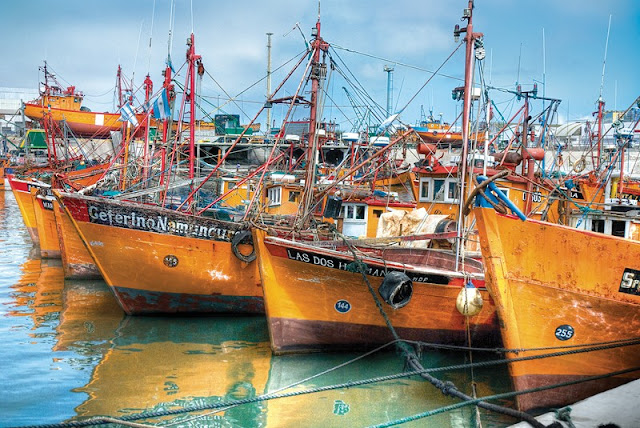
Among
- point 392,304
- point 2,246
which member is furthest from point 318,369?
point 2,246

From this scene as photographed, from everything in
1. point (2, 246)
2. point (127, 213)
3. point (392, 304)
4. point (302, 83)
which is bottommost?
point (2, 246)

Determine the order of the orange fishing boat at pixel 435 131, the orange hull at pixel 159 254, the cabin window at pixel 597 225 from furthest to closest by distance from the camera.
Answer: the orange fishing boat at pixel 435 131 → the orange hull at pixel 159 254 → the cabin window at pixel 597 225

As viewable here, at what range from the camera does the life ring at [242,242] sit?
1355 cm

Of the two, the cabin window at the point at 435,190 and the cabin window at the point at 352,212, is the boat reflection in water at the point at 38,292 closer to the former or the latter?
the cabin window at the point at 352,212

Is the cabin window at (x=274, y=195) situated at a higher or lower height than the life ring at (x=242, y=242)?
higher

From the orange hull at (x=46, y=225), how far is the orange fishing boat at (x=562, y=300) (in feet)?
55.5

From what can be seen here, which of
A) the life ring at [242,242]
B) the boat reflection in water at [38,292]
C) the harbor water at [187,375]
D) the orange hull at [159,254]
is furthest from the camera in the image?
the boat reflection in water at [38,292]

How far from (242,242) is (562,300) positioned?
7204 millimetres

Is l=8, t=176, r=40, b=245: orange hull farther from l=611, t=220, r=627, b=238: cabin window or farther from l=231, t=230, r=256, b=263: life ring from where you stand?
l=611, t=220, r=627, b=238: cabin window

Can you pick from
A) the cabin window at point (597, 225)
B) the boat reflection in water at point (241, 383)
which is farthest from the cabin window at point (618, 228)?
the boat reflection in water at point (241, 383)

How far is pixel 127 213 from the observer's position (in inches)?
527

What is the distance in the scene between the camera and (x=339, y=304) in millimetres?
11414

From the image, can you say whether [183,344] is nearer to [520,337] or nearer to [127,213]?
[127,213]

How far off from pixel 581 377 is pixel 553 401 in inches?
20.5
